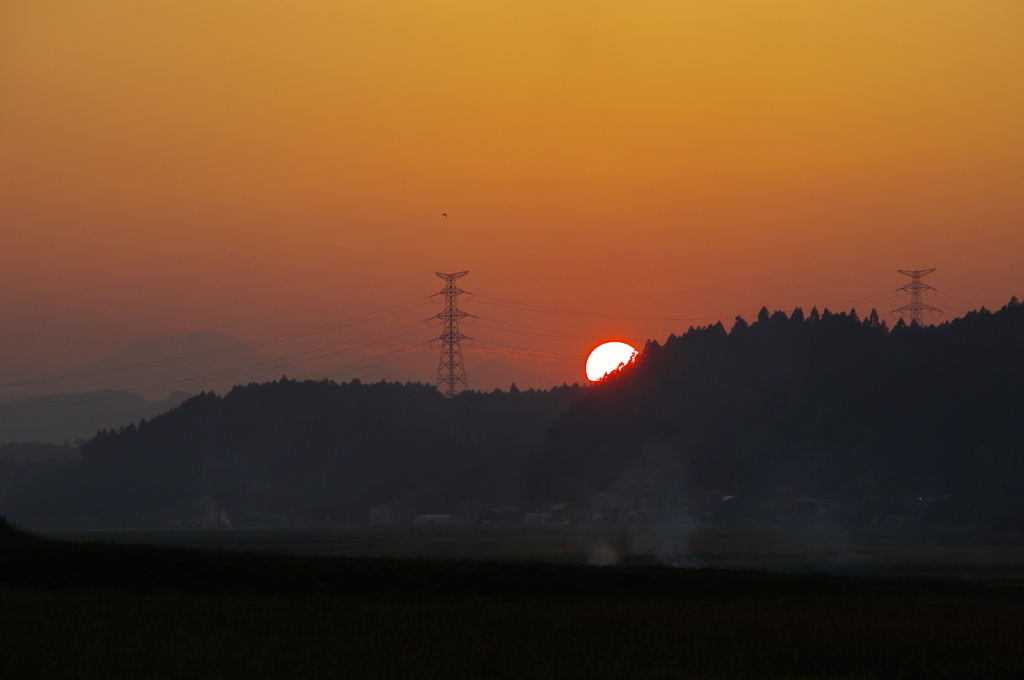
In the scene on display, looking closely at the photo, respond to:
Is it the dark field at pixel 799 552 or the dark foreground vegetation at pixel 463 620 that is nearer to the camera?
the dark foreground vegetation at pixel 463 620

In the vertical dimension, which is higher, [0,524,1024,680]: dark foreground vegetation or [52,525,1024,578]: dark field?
[0,524,1024,680]: dark foreground vegetation

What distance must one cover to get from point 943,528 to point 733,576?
117 metres

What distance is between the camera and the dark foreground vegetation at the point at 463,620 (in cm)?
2759

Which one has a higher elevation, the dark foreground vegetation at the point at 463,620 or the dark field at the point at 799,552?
the dark foreground vegetation at the point at 463,620

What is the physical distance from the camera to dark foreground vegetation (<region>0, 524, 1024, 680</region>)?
27.6m

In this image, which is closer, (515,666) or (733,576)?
(515,666)

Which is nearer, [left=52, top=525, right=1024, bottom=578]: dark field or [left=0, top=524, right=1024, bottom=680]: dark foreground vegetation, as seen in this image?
[left=0, top=524, right=1024, bottom=680]: dark foreground vegetation

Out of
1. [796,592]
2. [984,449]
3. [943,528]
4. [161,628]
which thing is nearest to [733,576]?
[796,592]

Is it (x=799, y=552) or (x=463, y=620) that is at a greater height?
(x=463, y=620)

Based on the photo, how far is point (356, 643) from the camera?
30422 millimetres

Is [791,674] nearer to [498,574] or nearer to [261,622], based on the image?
[261,622]

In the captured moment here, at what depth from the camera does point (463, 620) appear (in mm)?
35312

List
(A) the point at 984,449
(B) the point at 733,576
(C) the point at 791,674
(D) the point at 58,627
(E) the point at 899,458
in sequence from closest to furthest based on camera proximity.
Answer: (C) the point at 791,674 < (D) the point at 58,627 < (B) the point at 733,576 < (A) the point at 984,449 < (E) the point at 899,458

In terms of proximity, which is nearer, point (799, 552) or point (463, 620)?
point (463, 620)
